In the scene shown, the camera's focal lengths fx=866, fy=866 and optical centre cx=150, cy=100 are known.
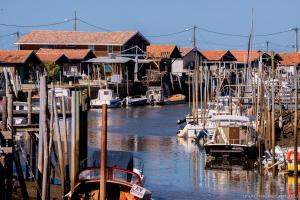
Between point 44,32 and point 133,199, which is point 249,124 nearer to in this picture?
point 133,199

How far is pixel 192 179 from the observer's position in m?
32.5

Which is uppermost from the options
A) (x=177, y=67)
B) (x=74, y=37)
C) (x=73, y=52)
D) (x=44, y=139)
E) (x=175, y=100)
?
(x=74, y=37)

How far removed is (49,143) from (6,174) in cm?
143

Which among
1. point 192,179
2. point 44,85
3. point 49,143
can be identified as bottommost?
point 192,179

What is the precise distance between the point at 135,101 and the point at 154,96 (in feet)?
11.3

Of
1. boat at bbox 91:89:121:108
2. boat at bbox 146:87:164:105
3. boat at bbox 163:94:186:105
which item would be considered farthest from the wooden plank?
boat at bbox 163:94:186:105

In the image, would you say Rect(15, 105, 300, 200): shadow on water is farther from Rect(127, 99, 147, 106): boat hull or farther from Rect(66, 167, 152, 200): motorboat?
Rect(127, 99, 147, 106): boat hull

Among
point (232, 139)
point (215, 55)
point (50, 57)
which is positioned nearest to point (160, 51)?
point (215, 55)

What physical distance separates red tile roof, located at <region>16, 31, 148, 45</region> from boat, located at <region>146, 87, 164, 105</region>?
407 inches

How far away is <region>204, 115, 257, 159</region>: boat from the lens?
36188 mm

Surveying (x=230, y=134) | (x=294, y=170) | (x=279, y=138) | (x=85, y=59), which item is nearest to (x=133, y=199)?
(x=294, y=170)

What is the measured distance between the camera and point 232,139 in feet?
121

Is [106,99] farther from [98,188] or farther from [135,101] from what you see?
[98,188]

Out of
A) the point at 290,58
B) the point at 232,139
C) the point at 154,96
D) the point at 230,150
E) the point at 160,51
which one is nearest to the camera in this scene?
the point at 230,150
